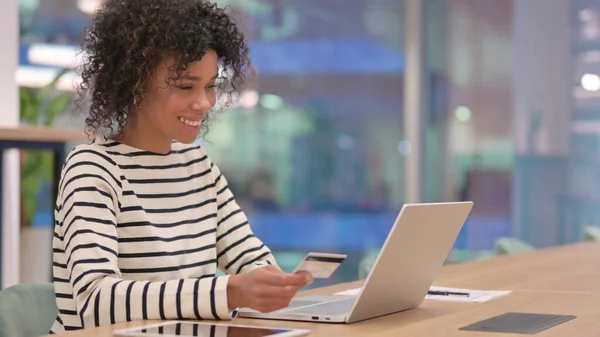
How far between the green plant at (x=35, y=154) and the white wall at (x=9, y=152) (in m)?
0.38

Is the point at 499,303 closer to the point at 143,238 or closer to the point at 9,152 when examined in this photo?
the point at 143,238

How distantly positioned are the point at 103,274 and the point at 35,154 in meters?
3.97

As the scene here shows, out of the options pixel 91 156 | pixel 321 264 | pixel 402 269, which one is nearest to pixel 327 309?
pixel 402 269

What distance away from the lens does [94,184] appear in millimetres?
1681

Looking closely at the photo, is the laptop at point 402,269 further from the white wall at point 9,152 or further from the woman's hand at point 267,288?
the white wall at point 9,152

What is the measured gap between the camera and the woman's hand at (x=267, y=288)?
1409 mm

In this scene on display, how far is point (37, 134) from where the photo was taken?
3902 mm

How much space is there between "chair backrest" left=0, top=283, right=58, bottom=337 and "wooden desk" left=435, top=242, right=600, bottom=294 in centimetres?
86

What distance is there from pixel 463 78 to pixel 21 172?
2.93 meters

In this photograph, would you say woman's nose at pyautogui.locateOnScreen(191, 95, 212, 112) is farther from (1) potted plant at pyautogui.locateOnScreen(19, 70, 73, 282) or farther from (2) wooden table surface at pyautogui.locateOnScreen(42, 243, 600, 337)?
(1) potted plant at pyautogui.locateOnScreen(19, 70, 73, 282)

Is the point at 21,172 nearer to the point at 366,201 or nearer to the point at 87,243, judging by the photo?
the point at 366,201

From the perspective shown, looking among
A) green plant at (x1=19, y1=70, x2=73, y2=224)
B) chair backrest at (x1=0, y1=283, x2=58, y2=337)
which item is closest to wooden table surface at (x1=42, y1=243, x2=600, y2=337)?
chair backrest at (x1=0, y1=283, x2=58, y2=337)

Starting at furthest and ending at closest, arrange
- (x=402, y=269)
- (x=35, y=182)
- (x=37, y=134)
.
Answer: (x=35, y=182) < (x=37, y=134) < (x=402, y=269)

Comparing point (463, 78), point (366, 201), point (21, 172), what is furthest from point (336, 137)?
point (21, 172)
